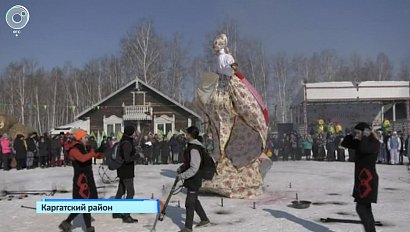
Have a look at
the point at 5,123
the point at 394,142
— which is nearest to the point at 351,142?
the point at 394,142

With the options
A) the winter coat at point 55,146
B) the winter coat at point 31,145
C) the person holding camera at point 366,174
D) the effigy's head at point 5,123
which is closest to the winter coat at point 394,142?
the person holding camera at point 366,174

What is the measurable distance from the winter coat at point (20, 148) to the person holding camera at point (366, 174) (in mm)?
15709

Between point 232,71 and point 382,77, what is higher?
point 382,77

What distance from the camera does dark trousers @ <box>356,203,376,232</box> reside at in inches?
234

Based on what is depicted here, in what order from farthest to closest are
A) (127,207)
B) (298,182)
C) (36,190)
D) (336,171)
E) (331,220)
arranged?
1. (336,171)
2. (298,182)
3. (36,190)
4. (331,220)
5. (127,207)

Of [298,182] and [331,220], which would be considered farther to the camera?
[298,182]

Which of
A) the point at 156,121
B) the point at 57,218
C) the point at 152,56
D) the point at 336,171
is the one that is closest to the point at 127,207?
the point at 57,218

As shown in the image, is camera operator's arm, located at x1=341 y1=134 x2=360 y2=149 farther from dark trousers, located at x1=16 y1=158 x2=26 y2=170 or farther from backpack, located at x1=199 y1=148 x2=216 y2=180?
dark trousers, located at x1=16 y1=158 x2=26 y2=170

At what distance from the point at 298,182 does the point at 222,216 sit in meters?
5.61

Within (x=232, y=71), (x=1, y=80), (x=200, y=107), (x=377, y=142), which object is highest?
(x=1, y=80)

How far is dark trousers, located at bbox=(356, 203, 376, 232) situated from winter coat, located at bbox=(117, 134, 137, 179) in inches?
151

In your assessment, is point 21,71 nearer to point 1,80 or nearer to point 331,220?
point 1,80

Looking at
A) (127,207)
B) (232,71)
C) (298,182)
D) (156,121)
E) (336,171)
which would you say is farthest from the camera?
(156,121)

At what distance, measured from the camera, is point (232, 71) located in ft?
31.5
